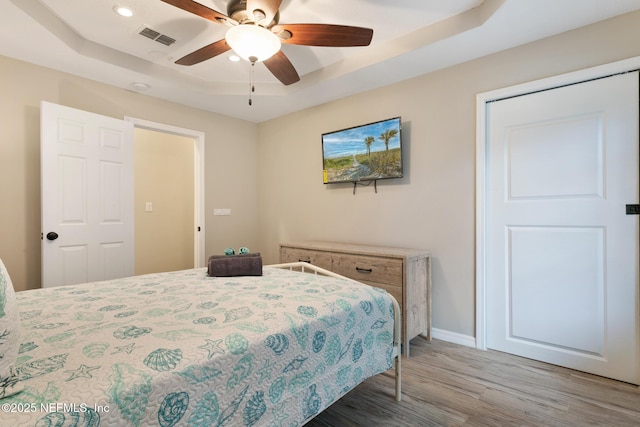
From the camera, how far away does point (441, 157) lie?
9.25 feet

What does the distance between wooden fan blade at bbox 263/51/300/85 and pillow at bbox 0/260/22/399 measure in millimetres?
1937

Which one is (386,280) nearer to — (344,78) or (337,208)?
(337,208)

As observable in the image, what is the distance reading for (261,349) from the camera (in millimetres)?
1100

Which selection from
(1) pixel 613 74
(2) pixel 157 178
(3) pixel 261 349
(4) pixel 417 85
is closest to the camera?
(3) pixel 261 349

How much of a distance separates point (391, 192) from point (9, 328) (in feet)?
9.18

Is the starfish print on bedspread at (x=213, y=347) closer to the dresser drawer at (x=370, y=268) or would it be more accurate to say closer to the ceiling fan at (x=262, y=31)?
the ceiling fan at (x=262, y=31)

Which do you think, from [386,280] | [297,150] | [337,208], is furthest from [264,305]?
[297,150]

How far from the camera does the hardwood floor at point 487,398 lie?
5.61 feet

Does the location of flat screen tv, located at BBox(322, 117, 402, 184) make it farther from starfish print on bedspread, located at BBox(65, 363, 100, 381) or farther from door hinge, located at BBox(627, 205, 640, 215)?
starfish print on bedspread, located at BBox(65, 363, 100, 381)

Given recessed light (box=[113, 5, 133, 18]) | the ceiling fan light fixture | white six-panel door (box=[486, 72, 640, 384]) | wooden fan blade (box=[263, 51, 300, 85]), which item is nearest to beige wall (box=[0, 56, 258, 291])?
recessed light (box=[113, 5, 133, 18])

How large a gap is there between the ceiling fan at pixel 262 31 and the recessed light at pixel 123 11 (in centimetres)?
63

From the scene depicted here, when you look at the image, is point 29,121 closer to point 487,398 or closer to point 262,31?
point 262,31

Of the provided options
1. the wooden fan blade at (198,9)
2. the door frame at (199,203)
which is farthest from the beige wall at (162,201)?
the wooden fan blade at (198,9)

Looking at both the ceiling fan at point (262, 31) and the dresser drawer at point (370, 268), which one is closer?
the ceiling fan at point (262, 31)
